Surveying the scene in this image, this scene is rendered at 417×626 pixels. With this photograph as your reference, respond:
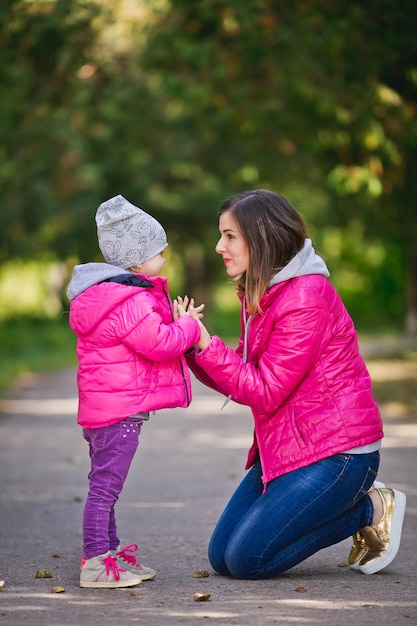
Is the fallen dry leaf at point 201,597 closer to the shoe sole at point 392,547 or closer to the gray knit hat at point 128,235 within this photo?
the shoe sole at point 392,547

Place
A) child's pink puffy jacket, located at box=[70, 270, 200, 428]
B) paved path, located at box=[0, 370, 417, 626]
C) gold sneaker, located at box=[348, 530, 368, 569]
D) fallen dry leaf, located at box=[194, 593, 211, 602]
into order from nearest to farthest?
1. paved path, located at box=[0, 370, 417, 626]
2. fallen dry leaf, located at box=[194, 593, 211, 602]
3. child's pink puffy jacket, located at box=[70, 270, 200, 428]
4. gold sneaker, located at box=[348, 530, 368, 569]

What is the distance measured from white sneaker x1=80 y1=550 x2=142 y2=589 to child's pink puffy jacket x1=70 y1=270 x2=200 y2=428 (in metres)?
0.61

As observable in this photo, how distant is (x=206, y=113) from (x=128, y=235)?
43.2 ft

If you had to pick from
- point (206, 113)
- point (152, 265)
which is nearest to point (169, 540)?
point (152, 265)

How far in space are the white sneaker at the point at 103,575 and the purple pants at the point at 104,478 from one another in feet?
0.12

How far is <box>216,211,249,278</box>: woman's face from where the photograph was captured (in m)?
5.14

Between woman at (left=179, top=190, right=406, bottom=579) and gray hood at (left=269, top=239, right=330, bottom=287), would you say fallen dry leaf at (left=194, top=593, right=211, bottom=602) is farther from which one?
gray hood at (left=269, top=239, right=330, bottom=287)

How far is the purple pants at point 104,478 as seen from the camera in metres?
4.77

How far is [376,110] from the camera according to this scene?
11.6 m

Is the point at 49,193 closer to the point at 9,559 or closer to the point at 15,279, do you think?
the point at 15,279

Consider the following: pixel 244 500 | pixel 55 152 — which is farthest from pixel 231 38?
pixel 55 152

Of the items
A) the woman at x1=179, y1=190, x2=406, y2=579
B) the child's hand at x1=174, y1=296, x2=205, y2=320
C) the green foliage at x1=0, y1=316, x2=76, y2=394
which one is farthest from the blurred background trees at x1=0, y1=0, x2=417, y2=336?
the green foliage at x1=0, y1=316, x2=76, y2=394

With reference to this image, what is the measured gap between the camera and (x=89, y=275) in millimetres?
4898

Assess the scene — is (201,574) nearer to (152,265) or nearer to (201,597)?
(201,597)
